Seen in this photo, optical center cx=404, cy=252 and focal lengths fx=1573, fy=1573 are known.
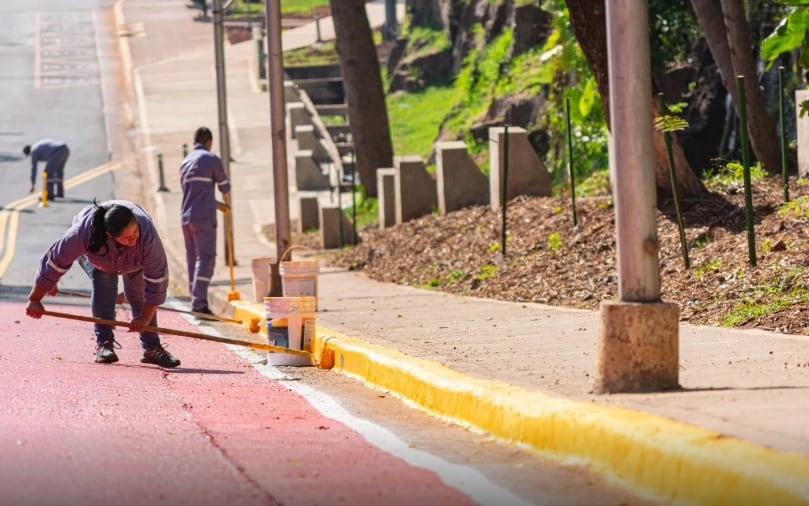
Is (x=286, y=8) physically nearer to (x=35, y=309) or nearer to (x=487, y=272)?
(x=487, y=272)

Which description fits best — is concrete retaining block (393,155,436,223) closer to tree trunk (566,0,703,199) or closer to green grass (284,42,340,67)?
tree trunk (566,0,703,199)

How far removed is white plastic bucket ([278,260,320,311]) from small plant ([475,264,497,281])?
9.07 ft

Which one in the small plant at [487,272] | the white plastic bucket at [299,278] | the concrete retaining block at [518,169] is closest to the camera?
the white plastic bucket at [299,278]

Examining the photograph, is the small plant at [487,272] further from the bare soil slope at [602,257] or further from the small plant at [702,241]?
the small plant at [702,241]

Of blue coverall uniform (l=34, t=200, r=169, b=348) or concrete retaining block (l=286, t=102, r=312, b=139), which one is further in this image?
concrete retaining block (l=286, t=102, r=312, b=139)

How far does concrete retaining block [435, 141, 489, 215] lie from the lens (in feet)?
72.5

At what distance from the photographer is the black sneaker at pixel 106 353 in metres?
12.2

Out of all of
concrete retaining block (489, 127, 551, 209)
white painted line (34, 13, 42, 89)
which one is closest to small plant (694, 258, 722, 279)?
concrete retaining block (489, 127, 551, 209)

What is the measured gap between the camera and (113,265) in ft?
38.9

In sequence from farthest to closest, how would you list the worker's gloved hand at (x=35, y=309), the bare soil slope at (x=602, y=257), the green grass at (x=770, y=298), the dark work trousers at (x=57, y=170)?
the dark work trousers at (x=57, y=170), the bare soil slope at (x=602, y=257), the green grass at (x=770, y=298), the worker's gloved hand at (x=35, y=309)

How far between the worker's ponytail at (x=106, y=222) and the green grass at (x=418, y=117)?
78.5 feet

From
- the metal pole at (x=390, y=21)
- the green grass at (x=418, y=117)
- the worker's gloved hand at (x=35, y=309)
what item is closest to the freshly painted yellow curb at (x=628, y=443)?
the worker's gloved hand at (x=35, y=309)

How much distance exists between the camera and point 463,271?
18156 mm

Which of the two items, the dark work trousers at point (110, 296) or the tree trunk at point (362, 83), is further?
the tree trunk at point (362, 83)
